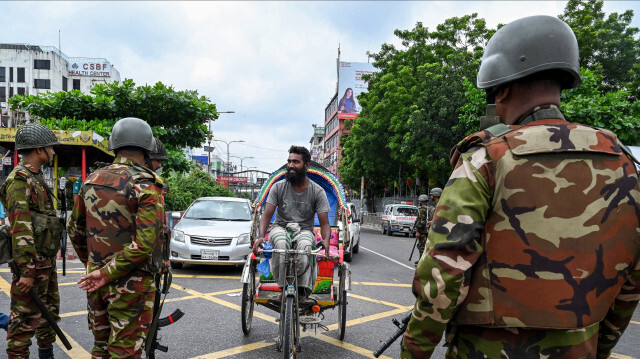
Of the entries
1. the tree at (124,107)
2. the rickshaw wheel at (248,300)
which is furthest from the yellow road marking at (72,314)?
the tree at (124,107)

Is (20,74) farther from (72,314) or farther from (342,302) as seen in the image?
(342,302)

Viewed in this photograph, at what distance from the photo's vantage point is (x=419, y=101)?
23.4m

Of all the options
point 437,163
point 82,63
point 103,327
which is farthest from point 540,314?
point 82,63

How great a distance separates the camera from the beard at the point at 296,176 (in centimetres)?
469

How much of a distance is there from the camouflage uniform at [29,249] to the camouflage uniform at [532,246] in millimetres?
3257

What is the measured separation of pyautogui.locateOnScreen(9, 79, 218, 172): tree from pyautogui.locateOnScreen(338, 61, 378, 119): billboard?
51.9 meters

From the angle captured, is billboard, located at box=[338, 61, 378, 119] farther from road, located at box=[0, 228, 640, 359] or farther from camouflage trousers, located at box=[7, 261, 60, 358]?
camouflage trousers, located at box=[7, 261, 60, 358]

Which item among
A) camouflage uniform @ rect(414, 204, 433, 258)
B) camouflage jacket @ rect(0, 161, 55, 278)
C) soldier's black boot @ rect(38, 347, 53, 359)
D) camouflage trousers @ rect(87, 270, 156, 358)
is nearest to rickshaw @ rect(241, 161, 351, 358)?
camouflage trousers @ rect(87, 270, 156, 358)

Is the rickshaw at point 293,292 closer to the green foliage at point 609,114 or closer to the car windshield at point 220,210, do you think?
the car windshield at point 220,210

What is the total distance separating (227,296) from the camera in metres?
7.01

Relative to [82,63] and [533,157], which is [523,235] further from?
[82,63]

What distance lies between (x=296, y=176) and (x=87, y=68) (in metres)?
61.2

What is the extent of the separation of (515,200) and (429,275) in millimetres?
385

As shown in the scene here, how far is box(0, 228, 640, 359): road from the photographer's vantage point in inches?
179
